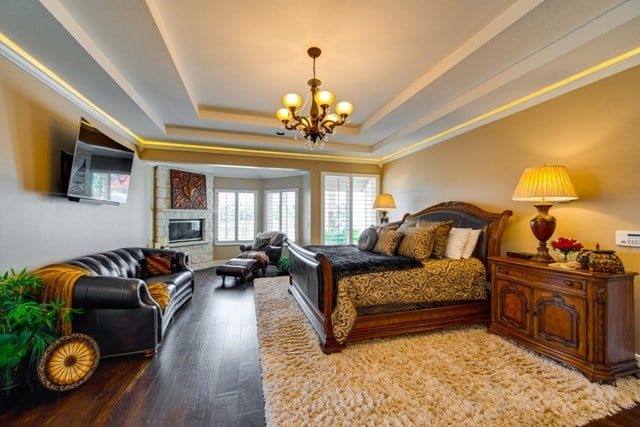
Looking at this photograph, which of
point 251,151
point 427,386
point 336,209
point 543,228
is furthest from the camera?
point 336,209

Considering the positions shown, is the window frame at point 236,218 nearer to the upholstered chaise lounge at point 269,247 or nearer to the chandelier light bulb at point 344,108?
the upholstered chaise lounge at point 269,247

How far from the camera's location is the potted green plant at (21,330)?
1.79 metres

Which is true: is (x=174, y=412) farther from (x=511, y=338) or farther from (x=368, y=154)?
(x=368, y=154)

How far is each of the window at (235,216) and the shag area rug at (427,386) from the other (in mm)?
5121

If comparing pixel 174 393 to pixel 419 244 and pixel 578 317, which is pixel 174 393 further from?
pixel 578 317

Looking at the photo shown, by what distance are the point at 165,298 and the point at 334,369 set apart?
2010mm

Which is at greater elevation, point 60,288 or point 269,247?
point 60,288

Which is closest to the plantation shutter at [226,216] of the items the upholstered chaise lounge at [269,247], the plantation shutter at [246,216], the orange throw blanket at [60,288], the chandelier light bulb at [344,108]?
the plantation shutter at [246,216]

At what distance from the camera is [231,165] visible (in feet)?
17.4

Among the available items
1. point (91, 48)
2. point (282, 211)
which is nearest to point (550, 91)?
point (91, 48)

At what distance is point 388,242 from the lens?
3.49 m

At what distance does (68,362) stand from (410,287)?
3036 mm

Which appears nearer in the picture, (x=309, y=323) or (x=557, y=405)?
(x=557, y=405)

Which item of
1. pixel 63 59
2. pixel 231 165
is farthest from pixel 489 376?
pixel 231 165
